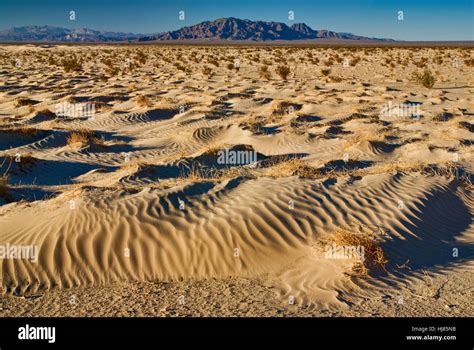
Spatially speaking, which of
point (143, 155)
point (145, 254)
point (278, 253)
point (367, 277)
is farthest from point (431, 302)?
point (143, 155)

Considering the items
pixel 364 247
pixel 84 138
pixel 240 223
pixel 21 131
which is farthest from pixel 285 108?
pixel 364 247

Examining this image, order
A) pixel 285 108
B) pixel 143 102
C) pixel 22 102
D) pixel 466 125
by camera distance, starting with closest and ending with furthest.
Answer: pixel 466 125 < pixel 285 108 < pixel 143 102 < pixel 22 102

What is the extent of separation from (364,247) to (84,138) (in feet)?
26.5

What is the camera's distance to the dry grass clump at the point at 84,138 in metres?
11.3

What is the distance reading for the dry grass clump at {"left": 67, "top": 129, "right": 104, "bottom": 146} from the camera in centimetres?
1132

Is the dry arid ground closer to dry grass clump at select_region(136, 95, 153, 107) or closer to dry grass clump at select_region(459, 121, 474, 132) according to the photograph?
dry grass clump at select_region(459, 121, 474, 132)

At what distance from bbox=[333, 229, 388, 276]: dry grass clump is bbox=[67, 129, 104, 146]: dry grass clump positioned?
24.2ft

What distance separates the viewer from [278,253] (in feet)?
17.9

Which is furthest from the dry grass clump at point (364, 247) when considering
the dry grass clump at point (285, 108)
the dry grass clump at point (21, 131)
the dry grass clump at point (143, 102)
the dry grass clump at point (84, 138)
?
the dry grass clump at point (143, 102)

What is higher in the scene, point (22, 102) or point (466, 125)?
point (22, 102)

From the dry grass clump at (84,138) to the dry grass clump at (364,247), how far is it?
738 cm

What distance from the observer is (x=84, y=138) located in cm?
1155

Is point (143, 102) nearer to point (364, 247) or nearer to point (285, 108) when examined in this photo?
point (285, 108)
